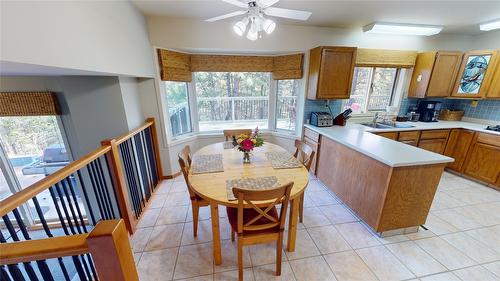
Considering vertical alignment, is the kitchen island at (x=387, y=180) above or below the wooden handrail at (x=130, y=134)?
below

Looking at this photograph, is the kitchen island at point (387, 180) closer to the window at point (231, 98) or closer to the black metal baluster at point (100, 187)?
the window at point (231, 98)

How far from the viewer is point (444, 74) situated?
3.11 m

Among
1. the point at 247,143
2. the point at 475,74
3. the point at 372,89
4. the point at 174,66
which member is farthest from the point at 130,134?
the point at 475,74

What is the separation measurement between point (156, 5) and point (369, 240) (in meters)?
3.45

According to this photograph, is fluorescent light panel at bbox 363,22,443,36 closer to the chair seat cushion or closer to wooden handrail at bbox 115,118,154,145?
the chair seat cushion

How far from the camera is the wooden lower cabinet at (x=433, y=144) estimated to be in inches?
120

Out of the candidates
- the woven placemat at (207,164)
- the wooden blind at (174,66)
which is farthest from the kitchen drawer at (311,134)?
the wooden blind at (174,66)

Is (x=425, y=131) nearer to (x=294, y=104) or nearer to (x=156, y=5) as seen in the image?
(x=294, y=104)

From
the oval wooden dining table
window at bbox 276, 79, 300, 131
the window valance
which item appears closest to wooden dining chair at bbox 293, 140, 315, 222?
the oval wooden dining table

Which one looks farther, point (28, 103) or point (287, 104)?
point (287, 104)

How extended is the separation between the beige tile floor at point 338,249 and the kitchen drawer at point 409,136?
981mm

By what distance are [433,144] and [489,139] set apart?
1.92 ft

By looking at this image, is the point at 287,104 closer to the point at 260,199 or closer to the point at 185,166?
the point at 185,166

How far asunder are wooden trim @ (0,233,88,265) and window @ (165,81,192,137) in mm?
2674
